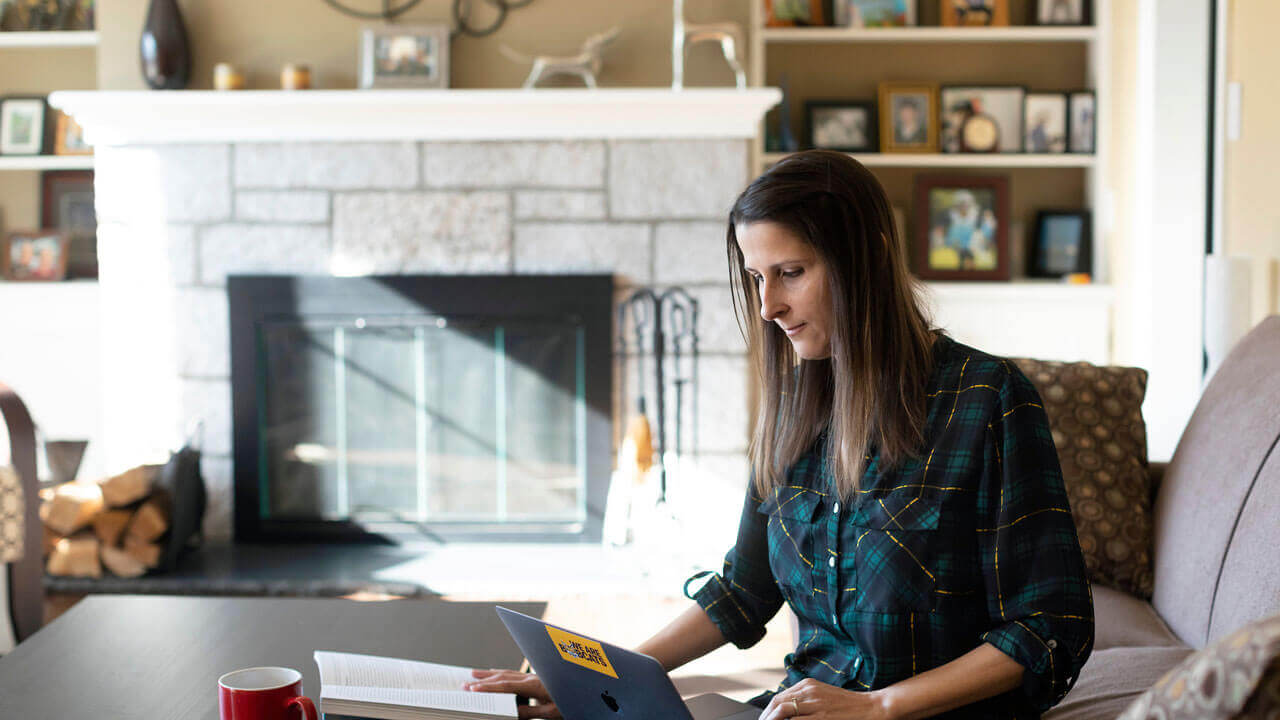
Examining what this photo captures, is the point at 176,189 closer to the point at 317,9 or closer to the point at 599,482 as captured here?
the point at 317,9

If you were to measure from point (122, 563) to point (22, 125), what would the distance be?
72.2 inches

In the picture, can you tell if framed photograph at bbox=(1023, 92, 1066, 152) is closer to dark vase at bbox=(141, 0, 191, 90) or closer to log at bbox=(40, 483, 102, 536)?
dark vase at bbox=(141, 0, 191, 90)

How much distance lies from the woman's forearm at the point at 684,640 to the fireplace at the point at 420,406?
2026 millimetres

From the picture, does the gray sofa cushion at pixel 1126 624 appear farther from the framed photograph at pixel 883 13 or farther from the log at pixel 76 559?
the log at pixel 76 559

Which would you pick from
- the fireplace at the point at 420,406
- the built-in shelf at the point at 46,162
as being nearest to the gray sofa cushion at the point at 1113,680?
the fireplace at the point at 420,406

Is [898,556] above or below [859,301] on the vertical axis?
below

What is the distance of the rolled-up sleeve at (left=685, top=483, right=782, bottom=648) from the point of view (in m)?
1.31

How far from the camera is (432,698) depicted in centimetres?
119

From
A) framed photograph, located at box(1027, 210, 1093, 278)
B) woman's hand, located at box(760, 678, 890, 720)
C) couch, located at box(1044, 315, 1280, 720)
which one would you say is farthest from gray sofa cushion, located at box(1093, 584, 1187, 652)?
framed photograph, located at box(1027, 210, 1093, 278)

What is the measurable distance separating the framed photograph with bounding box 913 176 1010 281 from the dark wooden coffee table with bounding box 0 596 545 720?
2.52 meters

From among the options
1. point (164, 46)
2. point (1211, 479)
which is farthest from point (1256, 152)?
point (164, 46)

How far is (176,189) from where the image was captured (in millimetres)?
3365

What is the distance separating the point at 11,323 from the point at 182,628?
2.90 m

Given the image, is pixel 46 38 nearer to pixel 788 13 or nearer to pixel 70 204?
pixel 70 204
